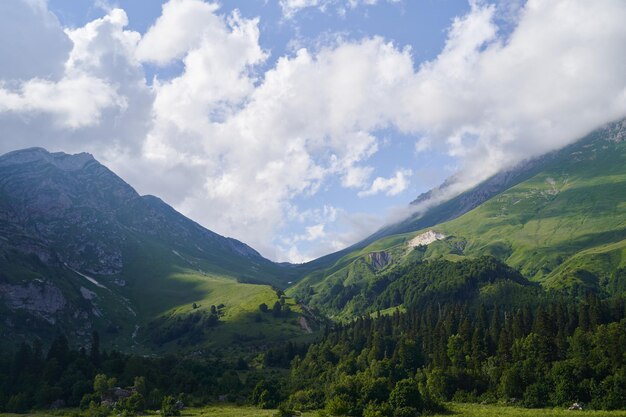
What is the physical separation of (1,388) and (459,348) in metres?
139

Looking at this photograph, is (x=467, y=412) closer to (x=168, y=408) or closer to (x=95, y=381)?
(x=168, y=408)

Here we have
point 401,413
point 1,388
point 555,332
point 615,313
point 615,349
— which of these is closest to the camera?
point 401,413

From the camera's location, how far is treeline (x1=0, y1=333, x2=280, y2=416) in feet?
426

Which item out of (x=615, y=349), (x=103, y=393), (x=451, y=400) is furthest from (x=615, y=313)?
(x=103, y=393)

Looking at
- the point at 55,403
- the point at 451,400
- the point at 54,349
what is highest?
the point at 54,349

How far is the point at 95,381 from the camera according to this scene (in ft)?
433

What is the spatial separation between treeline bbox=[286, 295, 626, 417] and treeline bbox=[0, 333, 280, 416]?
25538mm

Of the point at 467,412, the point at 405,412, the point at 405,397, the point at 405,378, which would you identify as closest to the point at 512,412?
the point at 467,412

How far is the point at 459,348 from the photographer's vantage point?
160625 mm

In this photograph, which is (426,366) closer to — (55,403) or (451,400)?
(451,400)

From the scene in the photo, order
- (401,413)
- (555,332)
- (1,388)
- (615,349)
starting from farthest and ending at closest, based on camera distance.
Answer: (555,332), (1,388), (615,349), (401,413)

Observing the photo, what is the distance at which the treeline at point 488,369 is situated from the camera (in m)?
112

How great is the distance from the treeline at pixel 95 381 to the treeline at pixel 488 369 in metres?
25.5

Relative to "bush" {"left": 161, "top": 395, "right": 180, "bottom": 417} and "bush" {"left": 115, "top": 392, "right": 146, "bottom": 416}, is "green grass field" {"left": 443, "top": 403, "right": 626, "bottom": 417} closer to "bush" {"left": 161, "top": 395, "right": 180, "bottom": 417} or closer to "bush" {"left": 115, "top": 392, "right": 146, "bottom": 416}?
"bush" {"left": 161, "top": 395, "right": 180, "bottom": 417}
